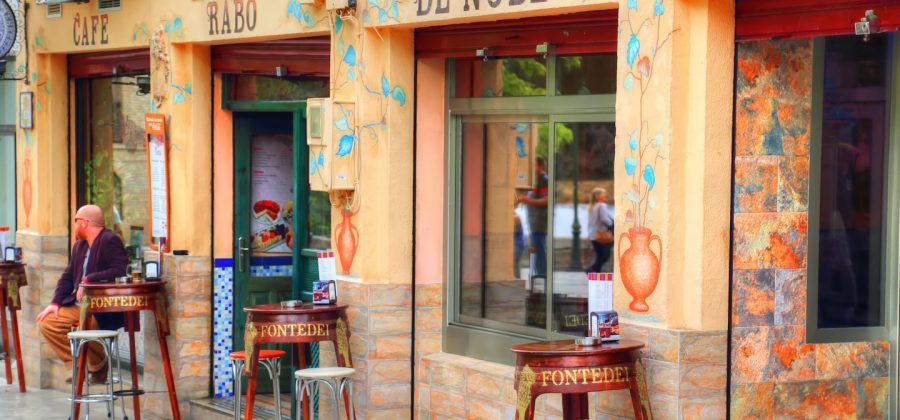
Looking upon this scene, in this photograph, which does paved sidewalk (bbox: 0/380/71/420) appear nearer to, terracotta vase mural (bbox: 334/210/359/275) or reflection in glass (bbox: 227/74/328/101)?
reflection in glass (bbox: 227/74/328/101)

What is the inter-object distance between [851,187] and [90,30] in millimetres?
7275

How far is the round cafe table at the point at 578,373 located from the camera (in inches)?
270

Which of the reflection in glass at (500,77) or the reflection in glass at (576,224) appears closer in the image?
the reflection in glass at (576,224)

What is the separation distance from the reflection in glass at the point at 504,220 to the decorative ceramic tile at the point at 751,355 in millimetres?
1759

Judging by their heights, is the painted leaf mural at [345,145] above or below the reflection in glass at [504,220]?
above

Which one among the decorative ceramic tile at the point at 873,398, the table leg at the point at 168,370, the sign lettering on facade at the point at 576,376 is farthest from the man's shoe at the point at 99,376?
the decorative ceramic tile at the point at 873,398

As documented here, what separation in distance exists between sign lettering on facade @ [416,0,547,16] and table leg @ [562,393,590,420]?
A: 231 cm

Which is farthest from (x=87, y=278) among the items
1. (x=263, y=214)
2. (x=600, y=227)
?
(x=600, y=227)

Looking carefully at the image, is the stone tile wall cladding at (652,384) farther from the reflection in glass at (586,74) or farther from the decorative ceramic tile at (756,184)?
the reflection in glass at (586,74)

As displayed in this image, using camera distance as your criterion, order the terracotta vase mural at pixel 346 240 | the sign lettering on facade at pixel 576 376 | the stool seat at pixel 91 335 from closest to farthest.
→ 1. the sign lettering on facade at pixel 576 376
2. the terracotta vase mural at pixel 346 240
3. the stool seat at pixel 91 335

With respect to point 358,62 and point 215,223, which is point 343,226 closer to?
point 358,62

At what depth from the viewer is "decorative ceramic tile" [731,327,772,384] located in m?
7.39

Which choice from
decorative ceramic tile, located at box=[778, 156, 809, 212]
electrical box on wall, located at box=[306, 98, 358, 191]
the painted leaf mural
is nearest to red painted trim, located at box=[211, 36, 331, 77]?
electrical box on wall, located at box=[306, 98, 358, 191]

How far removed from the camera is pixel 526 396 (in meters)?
6.94
